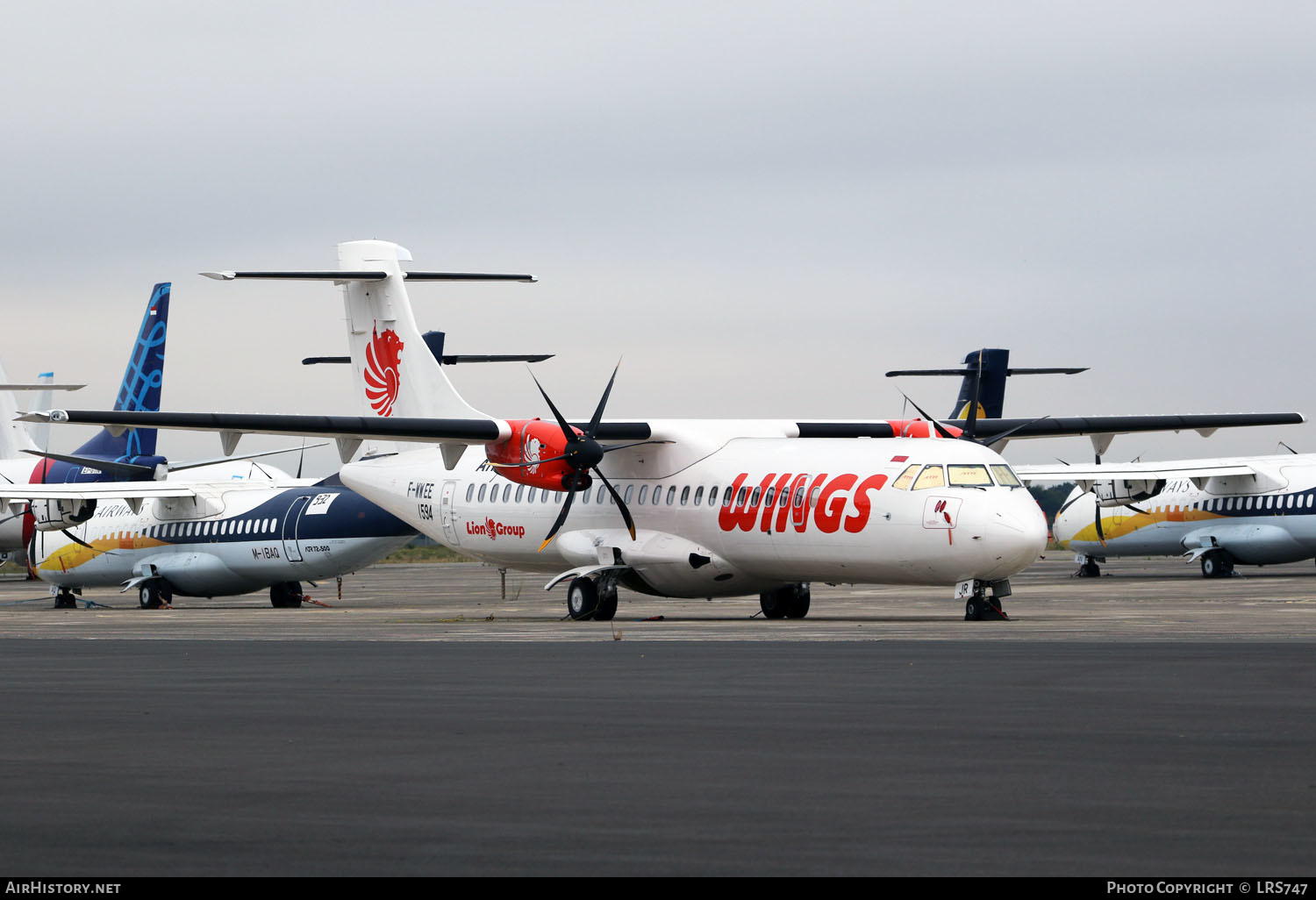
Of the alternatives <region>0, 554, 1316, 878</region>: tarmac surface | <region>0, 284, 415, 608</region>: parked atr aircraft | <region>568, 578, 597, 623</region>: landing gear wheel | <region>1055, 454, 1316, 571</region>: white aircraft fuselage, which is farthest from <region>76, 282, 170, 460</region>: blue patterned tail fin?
<region>1055, 454, 1316, 571</region>: white aircraft fuselage

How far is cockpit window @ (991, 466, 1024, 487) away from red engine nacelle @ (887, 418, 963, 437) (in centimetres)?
470

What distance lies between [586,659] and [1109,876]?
12366 mm

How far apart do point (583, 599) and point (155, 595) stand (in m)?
17.9

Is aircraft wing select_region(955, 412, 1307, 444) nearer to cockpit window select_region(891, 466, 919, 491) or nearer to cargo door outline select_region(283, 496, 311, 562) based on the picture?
cockpit window select_region(891, 466, 919, 491)

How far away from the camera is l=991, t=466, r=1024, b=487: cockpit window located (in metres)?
26.2

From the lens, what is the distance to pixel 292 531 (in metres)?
40.8

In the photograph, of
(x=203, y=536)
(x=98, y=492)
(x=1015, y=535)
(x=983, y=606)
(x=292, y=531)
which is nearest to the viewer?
(x=1015, y=535)

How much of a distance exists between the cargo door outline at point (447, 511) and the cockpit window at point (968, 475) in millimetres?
12027

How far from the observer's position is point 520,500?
1296 inches

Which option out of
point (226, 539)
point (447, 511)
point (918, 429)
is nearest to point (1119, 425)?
point (918, 429)

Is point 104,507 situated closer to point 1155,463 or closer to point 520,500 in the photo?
point 520,500

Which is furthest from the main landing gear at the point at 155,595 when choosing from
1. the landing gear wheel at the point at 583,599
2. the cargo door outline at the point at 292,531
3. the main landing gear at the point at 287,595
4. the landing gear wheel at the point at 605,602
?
the landing gear wheel at the point at 605,602

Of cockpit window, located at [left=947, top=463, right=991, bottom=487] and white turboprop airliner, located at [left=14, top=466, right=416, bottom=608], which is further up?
cockpit window, located at [left=947, top=463, right=991, bottom=487]

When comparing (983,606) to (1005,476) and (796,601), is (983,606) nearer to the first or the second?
(1005,476)
